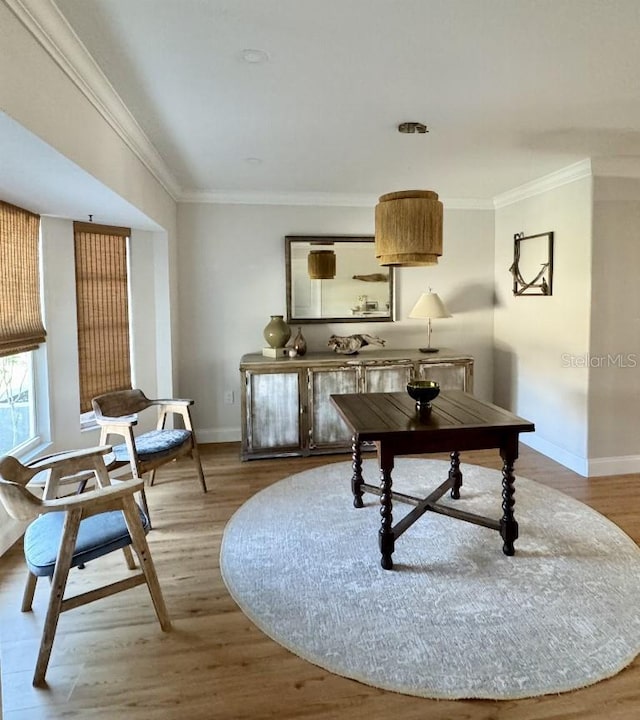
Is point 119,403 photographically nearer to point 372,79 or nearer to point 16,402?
point 16,402

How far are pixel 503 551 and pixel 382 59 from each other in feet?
8.11

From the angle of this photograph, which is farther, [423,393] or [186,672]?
[423,393]

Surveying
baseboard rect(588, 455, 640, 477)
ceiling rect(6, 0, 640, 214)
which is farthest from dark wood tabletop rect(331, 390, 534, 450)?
ceiling rect(6, 0, 640, 214)

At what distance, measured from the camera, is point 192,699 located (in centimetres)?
174

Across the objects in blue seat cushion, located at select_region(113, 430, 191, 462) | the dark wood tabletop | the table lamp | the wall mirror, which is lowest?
blue seat cushion, located at select_region(113, 430, 191, 462)

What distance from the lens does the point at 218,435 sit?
16.1ft

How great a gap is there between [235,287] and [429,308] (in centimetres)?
186

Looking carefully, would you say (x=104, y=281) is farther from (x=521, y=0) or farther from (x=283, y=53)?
(x=521, y=0)

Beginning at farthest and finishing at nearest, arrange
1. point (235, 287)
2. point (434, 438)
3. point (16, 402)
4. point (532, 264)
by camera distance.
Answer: point (235, 287), point (532, 264), point (16, 402), point (434, 438)

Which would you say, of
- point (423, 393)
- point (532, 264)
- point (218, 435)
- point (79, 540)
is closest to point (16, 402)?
point (79, 540)

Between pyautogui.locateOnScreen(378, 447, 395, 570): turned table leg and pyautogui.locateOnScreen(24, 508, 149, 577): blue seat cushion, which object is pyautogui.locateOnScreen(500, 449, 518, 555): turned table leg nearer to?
pyautogui.locateOnScreen(378, 447, 395, 570): turned table leg

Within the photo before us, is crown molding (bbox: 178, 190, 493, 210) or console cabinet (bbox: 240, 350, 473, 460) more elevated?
crown molding (bbox: 178, 190, 493, 210)

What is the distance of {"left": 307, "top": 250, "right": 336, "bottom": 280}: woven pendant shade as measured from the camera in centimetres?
482

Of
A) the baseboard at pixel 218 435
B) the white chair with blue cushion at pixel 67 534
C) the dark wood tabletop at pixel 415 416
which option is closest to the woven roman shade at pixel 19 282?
the white chair with blue cushion at pixel 67 534
